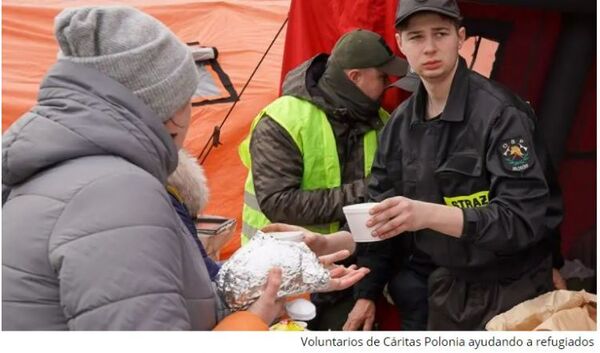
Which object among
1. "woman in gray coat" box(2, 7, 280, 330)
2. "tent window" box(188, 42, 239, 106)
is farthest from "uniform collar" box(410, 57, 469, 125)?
"tent window" box(188, 42, 239, 106)

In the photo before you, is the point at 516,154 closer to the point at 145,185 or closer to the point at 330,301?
the point at 330,301

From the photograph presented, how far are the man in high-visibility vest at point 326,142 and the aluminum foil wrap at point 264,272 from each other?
84cm

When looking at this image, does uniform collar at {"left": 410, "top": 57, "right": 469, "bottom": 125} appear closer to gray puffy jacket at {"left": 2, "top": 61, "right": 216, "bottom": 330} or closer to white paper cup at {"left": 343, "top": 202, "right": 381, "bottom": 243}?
white paper cup at {"left": 343, "top": 202, "right": 381, "bottom": 243}

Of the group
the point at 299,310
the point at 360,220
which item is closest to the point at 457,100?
the point at 360,220

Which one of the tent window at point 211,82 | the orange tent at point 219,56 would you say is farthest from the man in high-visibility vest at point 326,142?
the tent window at point 211,82

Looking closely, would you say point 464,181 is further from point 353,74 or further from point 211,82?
point 211,82

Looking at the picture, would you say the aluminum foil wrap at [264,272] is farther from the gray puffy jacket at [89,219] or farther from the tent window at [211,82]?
the tent window at [211,82]

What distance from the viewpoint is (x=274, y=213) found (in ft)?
7.61

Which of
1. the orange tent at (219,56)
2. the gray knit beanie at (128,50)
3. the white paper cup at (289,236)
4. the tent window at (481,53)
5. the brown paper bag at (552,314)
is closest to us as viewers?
the gray knit beanie at (128,50)

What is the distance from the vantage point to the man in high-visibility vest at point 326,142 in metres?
2.29

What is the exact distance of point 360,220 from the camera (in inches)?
70.3

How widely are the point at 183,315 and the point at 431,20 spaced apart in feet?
3.46

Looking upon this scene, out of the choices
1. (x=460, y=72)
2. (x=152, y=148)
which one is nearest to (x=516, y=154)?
(x=460, y=72)
